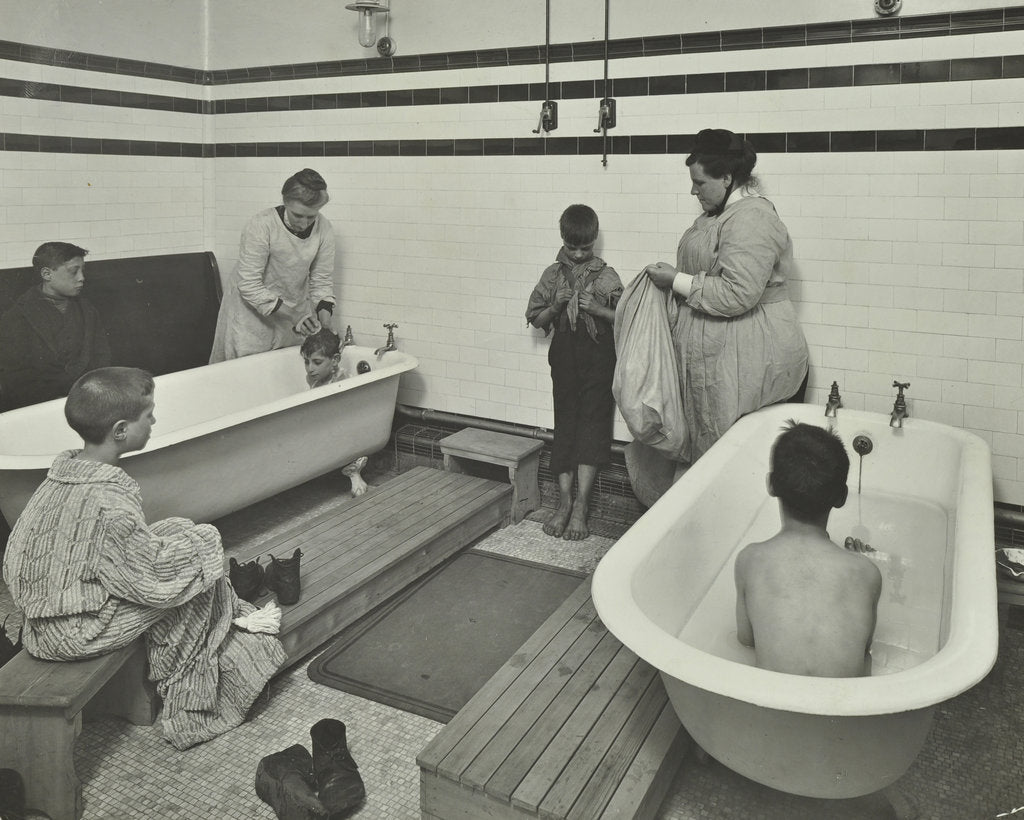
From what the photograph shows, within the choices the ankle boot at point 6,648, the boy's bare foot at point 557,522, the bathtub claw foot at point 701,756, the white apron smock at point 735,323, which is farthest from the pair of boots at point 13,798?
the white apron smock at point 735,323

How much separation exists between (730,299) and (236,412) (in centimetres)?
245

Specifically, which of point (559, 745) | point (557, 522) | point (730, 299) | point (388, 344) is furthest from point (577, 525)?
point (559, 745)

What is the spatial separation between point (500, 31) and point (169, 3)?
7.05ft

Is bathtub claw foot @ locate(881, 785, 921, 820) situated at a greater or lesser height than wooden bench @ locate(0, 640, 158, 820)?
lesser

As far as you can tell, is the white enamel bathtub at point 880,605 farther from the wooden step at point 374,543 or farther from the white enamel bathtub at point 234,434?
the white enamel bathtub at point 234,434

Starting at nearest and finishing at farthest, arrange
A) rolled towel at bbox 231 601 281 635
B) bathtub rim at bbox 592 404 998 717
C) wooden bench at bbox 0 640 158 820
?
bathtub rim at bbox 592 404 998 717, wooden bench at bbox 0 640 158 820, rolled towel at bbox 231 601 281 635

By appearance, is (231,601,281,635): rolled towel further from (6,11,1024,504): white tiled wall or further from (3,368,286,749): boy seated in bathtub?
(6,11,1024,504): white tiled wall

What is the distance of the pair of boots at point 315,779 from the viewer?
243 cm

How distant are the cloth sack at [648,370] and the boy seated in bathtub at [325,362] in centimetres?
166

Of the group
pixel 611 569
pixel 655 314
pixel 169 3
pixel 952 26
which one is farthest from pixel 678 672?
pixel 169 3

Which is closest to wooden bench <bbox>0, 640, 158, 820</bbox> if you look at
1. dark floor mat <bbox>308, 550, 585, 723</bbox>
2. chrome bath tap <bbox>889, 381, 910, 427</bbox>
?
dark floor mat <bbox>308, 550, 585, 723</bbox>

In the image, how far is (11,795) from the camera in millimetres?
2451

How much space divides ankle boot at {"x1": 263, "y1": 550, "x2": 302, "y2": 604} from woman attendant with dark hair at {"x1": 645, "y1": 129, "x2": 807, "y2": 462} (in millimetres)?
1730

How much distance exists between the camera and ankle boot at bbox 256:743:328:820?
7.95 ft
